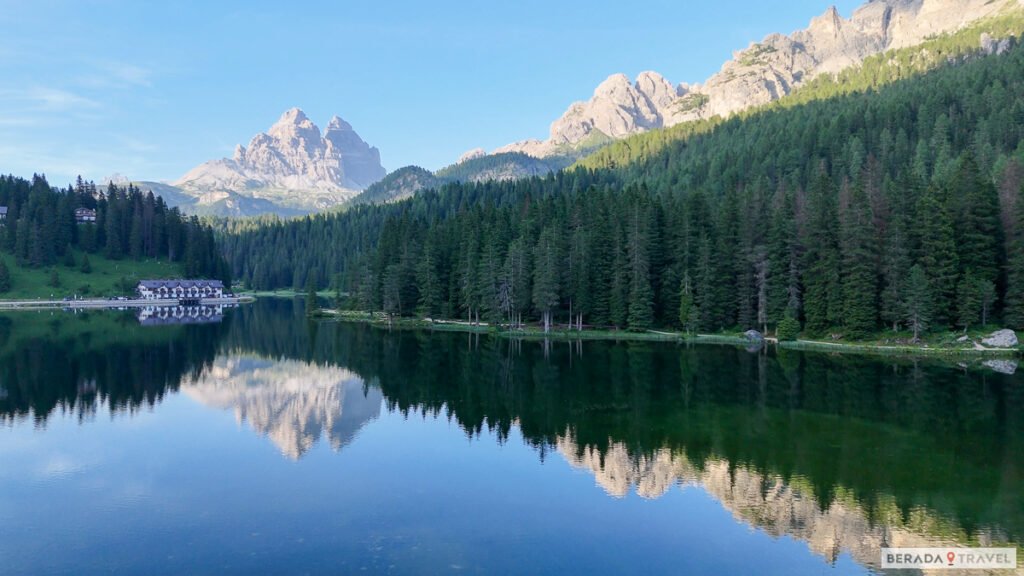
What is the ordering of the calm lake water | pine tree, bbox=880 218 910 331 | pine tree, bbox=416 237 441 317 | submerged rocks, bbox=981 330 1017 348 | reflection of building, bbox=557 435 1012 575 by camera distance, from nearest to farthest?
the calm lake water < reflection of building, bbox=557 435 1012 575 < submerged rocks, bbox=981 330 1017 348 < pine tree, bbox=880 218 910 331 < pine tree, bbox=416 237 441 317

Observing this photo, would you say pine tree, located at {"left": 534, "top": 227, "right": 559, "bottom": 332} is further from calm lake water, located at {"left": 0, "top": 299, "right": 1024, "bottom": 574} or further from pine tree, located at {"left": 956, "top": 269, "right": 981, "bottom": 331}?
pine tree, located at {"left": 956, "top": 269, "right": 981, "bottom": 331}

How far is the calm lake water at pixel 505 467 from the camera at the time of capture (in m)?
26.3

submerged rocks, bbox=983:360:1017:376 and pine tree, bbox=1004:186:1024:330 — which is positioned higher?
pine tree, bbox=1004:186:1024:330

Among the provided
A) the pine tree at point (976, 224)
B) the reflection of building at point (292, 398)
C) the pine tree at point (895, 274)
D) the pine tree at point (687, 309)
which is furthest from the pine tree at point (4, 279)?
the pine tree at point (976, 224)

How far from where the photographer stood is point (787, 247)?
96688 mm

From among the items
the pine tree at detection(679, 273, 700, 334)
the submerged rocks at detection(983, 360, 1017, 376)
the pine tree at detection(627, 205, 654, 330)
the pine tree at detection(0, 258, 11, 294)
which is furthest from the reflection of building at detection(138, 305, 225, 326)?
the submerged rocks at detection(983, 360, 1017, 376)

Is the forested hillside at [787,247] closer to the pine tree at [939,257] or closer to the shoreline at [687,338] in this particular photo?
the pine tree at [939,257]

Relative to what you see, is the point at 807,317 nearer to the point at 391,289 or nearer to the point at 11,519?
the point at 391,289

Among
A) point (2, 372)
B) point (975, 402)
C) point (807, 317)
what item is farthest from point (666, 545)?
point (807, 317)

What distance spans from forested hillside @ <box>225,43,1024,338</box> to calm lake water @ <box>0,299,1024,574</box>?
19314mm

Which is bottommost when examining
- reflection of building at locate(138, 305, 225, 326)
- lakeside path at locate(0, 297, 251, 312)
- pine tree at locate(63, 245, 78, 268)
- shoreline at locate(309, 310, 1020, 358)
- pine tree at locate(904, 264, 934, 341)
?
shoreline at locate(309, 310, 1020, 358)

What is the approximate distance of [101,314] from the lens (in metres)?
144

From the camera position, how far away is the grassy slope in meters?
169

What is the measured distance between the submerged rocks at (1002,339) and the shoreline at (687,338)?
69 cm
